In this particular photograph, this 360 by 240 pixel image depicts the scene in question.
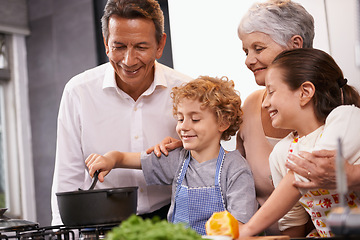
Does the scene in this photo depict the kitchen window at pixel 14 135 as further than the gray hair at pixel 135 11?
Yes

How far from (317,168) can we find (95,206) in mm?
594

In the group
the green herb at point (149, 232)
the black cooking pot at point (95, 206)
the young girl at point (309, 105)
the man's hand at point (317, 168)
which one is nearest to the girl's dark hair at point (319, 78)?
the young girl at point (309, 105)

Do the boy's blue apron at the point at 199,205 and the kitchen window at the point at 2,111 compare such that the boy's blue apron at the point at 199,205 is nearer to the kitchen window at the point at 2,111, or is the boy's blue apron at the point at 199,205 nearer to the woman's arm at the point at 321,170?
the woman's arm at the point at 321,170

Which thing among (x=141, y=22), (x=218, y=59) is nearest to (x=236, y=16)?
(x=218, y=59)

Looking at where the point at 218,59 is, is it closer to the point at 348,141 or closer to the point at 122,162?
the point at 122,162

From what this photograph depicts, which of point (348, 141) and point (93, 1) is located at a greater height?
point (93, 1)

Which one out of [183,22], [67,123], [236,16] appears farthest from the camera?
[183,22]

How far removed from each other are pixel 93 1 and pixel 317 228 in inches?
121

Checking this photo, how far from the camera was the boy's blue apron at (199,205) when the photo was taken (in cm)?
158

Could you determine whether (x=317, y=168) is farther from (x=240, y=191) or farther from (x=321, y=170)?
(x=240, y=191)

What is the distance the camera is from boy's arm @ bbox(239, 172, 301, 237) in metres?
1.31

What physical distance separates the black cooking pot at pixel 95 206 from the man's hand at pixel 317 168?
0.47 metres

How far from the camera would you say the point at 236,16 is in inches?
104

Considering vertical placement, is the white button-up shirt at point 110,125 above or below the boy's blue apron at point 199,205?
above
